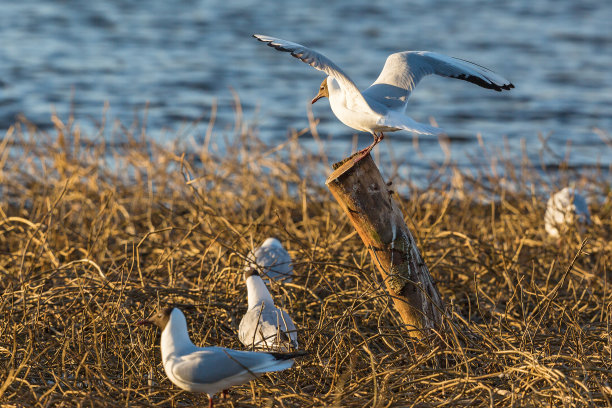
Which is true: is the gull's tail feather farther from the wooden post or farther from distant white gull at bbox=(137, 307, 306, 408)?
distant white gull at bbox=(137, 307, 306, 408)

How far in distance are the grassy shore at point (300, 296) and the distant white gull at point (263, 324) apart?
0.42 ft

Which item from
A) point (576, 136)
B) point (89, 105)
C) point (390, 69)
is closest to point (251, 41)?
point (89, 105)

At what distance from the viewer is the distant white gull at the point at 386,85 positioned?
3572 mm

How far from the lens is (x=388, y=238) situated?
12.8 ft

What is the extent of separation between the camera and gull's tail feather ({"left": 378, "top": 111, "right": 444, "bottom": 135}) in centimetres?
342

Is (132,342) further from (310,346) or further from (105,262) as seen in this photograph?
(105,262)

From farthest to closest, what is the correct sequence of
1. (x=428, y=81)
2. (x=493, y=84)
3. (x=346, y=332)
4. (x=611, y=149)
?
1. (x=428, y=81)
2. (x=611, y=149)
3. (x=493, y=84)
4. (x=346, y=332)

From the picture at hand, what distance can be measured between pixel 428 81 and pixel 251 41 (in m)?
5.10

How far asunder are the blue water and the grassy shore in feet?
4.94

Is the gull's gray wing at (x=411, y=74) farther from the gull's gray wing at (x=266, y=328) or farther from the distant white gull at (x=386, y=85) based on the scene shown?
the gull's gray wing at (x=266, y=328)

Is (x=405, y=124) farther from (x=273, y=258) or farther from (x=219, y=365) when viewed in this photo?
(x=273, y=258)

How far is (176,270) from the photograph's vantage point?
5.35 meters

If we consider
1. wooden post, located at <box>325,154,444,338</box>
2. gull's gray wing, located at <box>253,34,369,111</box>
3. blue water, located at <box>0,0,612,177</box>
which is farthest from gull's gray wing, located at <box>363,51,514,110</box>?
blue water, located at <box>0,0,612,177</box>

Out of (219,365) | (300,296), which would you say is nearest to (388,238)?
(219,365)
